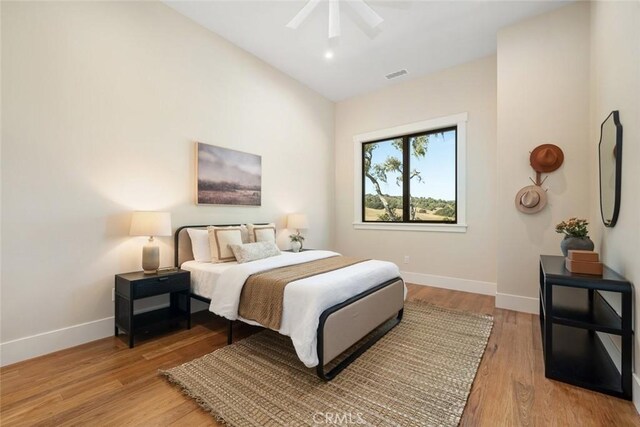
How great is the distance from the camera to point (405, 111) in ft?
15.4

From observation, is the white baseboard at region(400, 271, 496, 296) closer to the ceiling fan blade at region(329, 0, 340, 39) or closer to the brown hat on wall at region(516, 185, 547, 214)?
the brown hat on wall at region(516, 185, 547, 214)

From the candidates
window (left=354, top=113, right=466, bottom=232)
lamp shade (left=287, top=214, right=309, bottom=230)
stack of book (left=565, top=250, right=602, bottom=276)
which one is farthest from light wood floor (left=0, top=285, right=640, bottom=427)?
window (left=354, top=113, right=466, bottom=232)

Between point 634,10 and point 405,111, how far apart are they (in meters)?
3.04

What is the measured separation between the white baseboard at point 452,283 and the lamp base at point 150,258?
3.63 metres

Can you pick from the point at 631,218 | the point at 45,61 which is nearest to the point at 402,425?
the point at 631,218

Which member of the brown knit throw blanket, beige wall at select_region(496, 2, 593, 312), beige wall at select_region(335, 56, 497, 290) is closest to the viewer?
the brown knit throw blanket

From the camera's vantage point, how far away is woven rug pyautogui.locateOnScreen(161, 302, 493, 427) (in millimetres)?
1567

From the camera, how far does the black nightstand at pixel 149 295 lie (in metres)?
2.41

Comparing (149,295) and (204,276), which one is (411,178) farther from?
(149,295)

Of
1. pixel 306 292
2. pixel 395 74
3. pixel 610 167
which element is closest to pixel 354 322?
pixel 306 292

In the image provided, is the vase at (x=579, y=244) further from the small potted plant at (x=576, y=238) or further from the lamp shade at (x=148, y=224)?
the lamp shade at (x=148, y=224)

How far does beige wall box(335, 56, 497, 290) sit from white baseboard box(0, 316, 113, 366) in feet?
12.5

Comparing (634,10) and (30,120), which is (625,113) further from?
(30,120)

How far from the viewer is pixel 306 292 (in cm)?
197
